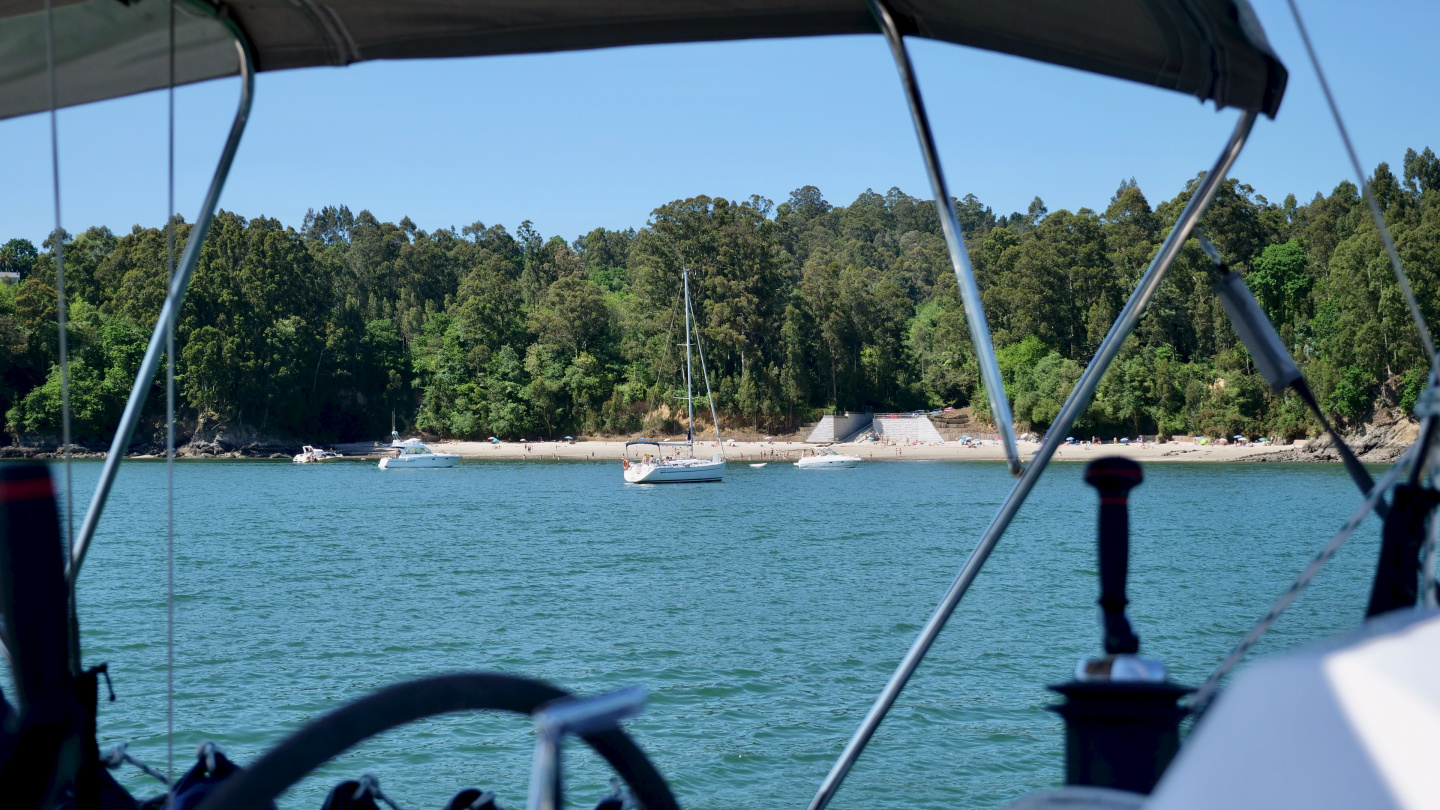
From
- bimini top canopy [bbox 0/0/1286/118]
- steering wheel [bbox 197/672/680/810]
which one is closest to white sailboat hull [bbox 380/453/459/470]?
bimini top canopy [bbox 0/0/1286/118]

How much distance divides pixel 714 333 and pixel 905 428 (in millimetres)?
13586

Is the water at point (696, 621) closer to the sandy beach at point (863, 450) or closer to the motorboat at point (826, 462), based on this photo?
the sandy beach at point (863, 450)

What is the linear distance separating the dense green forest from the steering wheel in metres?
60.6

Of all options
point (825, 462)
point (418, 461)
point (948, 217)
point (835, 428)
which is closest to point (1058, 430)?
point (948, 217)

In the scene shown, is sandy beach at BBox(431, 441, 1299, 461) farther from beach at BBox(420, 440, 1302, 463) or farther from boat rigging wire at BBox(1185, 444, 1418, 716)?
boat rigging wire at BBox(1185, 444, 1418, 716)

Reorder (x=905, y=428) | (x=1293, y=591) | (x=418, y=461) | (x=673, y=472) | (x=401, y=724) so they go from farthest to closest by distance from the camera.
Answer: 1. (x=905, y=428)
2. (x=418, y=461)
3. (x=673, y=472)
4. (x=1293, y=591)
5. (x=401, y=724)

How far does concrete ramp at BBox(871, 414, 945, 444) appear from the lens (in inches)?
2771

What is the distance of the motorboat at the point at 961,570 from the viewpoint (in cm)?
73

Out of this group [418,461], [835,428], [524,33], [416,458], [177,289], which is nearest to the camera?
[177,289]

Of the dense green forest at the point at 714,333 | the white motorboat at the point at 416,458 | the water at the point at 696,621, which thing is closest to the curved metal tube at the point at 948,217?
the water at the point at 696,621

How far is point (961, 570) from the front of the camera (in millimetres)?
2172

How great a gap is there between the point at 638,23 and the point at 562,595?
19.4 meters

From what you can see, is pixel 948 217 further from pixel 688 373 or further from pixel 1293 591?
pixel 688 373

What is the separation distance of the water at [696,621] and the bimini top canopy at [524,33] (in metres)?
3.38
